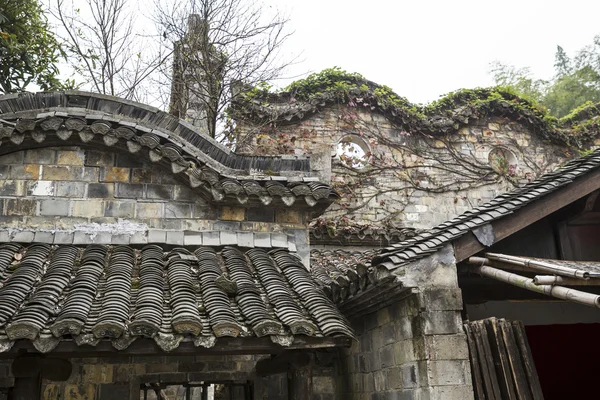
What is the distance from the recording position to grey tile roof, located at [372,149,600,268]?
606cm

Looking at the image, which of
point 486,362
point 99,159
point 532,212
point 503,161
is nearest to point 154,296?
point 99,159

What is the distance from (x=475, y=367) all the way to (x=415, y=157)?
9765 millimetres

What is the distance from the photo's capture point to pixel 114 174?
26.6ft

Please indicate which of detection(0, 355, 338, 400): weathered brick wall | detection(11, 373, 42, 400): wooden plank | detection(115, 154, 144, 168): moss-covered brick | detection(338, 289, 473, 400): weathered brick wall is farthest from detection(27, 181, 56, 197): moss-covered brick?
detection(338, 289, 473, 400): weathered brick wall

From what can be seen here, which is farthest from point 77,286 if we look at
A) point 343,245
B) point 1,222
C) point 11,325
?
point 343,245

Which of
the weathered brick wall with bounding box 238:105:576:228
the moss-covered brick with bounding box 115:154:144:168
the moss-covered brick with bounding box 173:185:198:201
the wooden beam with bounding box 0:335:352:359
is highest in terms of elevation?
the weathered brick wall with bounding box 238:105:576:228

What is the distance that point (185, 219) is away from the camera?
8102mm

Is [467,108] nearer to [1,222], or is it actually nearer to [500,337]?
[500,337]

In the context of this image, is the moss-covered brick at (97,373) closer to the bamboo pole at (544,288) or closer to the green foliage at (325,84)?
the bamboo pole at (544,288)

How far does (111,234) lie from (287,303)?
309cm

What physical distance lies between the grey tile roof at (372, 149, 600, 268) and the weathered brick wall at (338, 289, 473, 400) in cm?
47

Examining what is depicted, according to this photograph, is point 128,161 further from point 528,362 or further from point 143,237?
point 528,362

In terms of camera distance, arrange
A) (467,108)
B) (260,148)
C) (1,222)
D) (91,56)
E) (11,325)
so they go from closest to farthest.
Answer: (11,325) → (1,222) → (260,148) → (91,56) → (467,108)

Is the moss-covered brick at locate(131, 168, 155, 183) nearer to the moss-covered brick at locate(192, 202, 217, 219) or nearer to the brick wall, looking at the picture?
the brick wall
